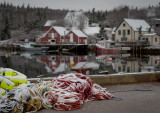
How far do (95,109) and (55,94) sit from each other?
82cm

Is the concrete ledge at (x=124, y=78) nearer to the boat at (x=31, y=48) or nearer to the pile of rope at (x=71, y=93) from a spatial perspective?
the pile of rope at (x=71, y=93)

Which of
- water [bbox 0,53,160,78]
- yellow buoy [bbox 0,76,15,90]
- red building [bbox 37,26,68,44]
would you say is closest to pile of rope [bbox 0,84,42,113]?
yellow buoy [bbox 0,76,15,90]

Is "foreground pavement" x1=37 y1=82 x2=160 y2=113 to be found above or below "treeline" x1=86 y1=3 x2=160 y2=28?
below

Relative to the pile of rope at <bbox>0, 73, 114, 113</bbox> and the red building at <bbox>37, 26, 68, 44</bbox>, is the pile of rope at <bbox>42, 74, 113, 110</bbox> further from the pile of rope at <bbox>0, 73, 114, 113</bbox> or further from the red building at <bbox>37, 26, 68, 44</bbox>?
the red building at <bbox>37, 26, 68, 44</bbox>

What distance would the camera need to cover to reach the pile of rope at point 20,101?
353cm

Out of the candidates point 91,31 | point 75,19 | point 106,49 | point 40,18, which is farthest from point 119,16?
point 106,49

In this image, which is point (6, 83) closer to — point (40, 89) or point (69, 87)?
point (40, 89)

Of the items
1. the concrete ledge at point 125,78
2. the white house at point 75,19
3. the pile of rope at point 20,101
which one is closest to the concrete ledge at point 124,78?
the concrete ledge at point 125,78

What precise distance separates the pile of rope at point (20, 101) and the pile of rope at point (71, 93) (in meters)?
0.21

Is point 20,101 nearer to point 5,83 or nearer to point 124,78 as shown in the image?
point 5,83

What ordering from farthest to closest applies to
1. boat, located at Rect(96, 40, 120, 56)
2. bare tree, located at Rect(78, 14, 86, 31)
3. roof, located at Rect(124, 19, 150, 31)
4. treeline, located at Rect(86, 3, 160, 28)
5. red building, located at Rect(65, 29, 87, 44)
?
1. treeline, located at Rect(86, 3, 160, 28)
2. bare tree, located at Rect(78, 14, 86, 31)
3. red building, located at Rect(65, 29, 87, 44)
4. roof, located at Rect(124, 19, 150, 31)
5. boat, located at Rect(96, 40, 120, 56)

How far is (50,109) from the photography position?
3.90 meters

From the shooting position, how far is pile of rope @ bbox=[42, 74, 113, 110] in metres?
3.91

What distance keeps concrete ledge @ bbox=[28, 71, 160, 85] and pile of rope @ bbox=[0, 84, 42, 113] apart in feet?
6.52
